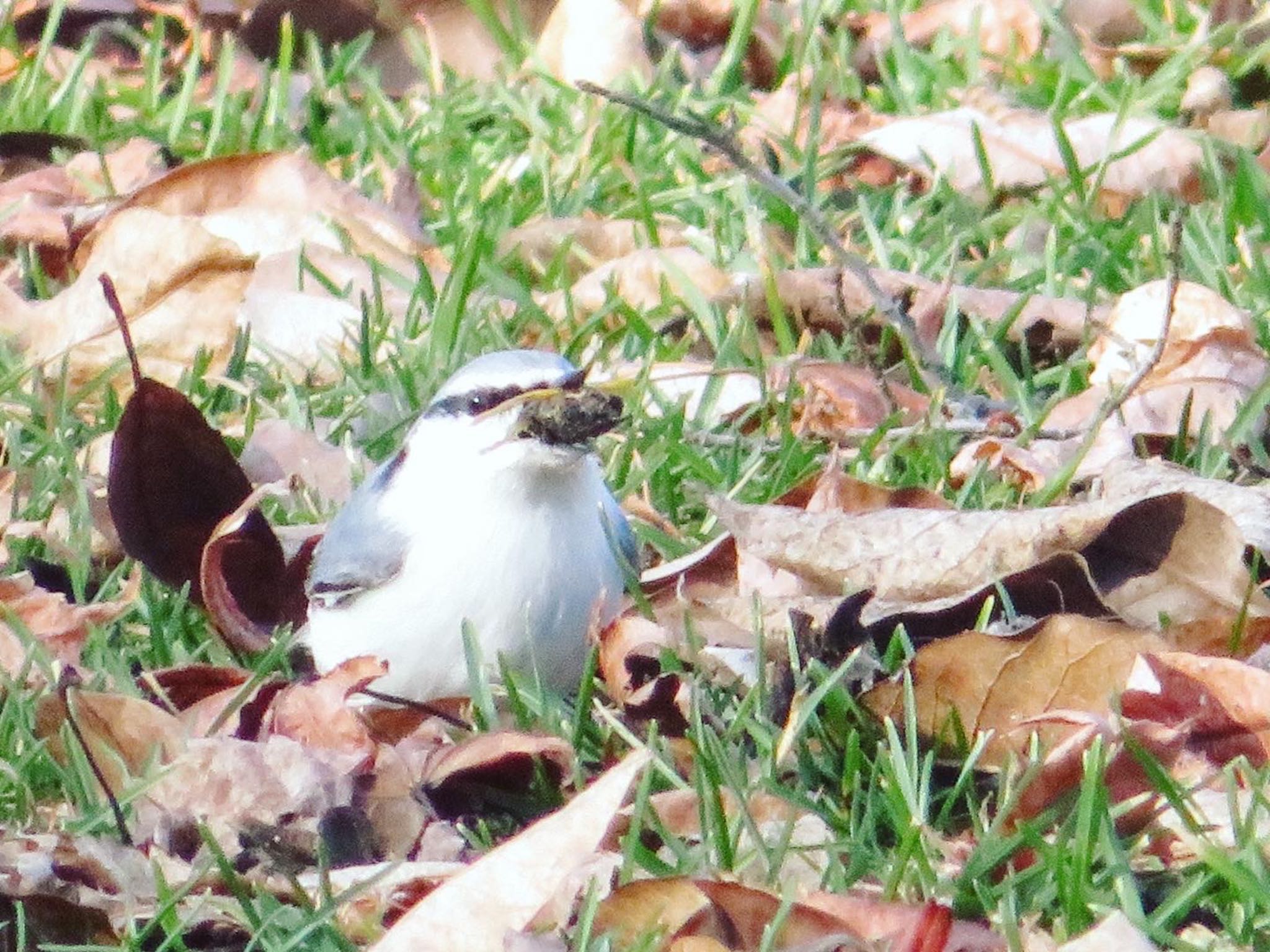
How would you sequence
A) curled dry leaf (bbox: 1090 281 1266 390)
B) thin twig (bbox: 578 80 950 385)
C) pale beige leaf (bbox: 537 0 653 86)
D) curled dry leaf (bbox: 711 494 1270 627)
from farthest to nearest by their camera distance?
pale beige leaf (bbox: 537 0 653 86), curled dry leaf (bbox: 1090 281 1266 390), thin twig (bbox: 578 80 950 385), curled dry leaf (bbox: 711 494 1270 627)

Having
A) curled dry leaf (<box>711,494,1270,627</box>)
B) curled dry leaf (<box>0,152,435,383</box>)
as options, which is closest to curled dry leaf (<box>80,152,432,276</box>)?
curled dry leaf (<box>0,152,435,383</box>)

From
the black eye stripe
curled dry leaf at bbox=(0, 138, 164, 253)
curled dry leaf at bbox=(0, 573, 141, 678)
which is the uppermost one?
the black eye stripe

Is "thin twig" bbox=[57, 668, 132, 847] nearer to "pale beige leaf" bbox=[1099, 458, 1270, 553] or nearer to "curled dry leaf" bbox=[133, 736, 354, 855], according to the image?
"curled dry leaf" bbox=[133, 736, 354, 855]

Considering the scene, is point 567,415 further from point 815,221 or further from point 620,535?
point 815,221

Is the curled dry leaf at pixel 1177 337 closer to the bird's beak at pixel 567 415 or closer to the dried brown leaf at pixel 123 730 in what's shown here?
the bird's beak at pixel 567 415

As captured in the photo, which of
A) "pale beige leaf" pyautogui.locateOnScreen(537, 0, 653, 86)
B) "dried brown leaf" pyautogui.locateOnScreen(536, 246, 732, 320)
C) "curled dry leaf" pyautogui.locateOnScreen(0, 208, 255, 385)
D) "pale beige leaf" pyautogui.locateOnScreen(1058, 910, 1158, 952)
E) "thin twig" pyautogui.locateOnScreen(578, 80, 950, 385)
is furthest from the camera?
"pale beige leaf" pyautogui.locateOnScreen(537, 0, 653, 86)

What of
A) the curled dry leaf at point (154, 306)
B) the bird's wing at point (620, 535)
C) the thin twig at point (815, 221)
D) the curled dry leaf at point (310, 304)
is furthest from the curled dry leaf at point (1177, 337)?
the curled dry leaf at point (154, 306)

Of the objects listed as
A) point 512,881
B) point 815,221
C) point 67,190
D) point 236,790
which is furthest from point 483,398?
point 67,190
